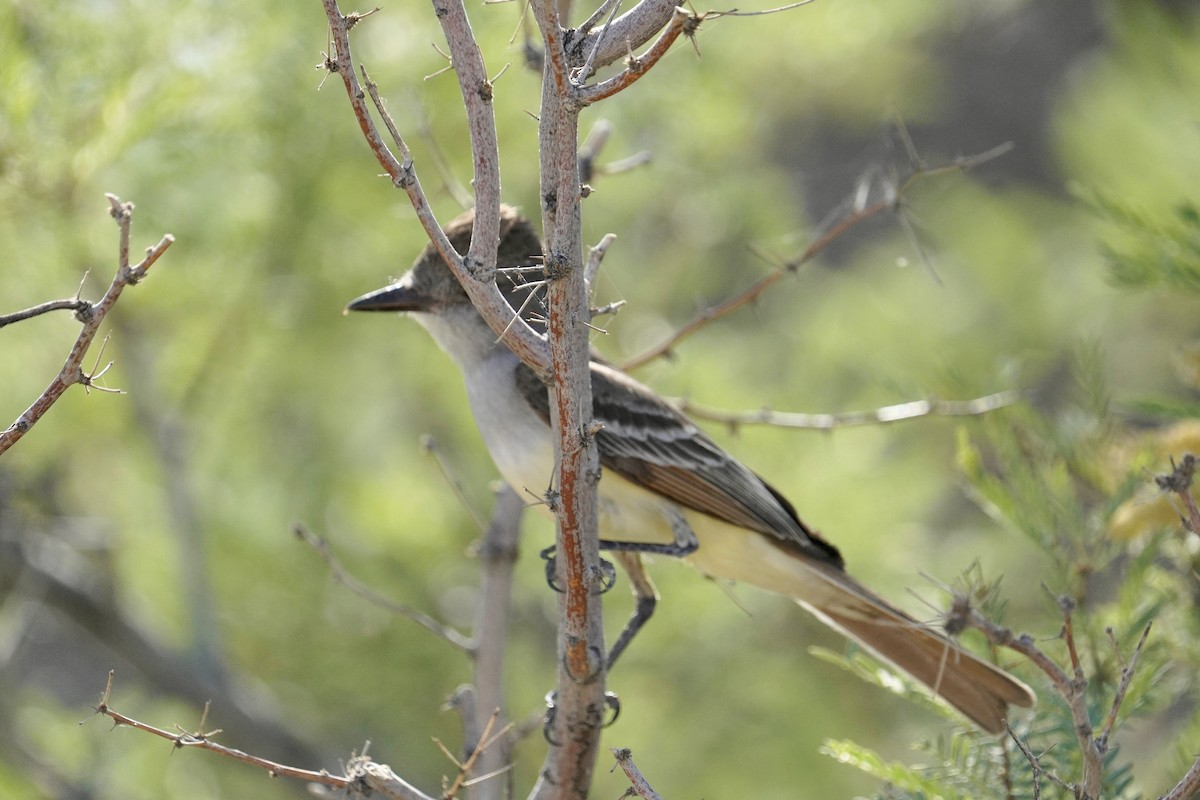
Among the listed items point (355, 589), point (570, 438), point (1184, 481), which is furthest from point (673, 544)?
point (1184, 481)

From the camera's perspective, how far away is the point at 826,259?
10133 mm

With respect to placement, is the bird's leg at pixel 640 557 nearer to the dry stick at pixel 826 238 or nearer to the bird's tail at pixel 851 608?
the bird's tail at pixel 851 608

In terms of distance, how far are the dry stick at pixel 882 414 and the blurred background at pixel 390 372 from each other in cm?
22

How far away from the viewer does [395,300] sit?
12.4ft

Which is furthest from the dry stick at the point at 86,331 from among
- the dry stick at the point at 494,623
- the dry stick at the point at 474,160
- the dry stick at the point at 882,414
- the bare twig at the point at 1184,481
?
the dry stick at the point at 882,414

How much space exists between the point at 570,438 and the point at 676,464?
1529 millimetres

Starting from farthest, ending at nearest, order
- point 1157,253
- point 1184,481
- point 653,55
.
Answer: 1. point 1157,253
2. point 1184,481
3. point 653,55

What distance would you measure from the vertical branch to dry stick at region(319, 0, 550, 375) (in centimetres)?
8

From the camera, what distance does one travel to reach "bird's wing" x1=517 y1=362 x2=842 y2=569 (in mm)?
3693

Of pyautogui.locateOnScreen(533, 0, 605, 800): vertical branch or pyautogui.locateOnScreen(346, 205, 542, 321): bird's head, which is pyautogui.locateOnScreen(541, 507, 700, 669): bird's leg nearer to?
pyautogui.locateOnScreen(533, 0, 605, 800): vertical branch

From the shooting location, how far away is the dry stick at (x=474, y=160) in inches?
75.9

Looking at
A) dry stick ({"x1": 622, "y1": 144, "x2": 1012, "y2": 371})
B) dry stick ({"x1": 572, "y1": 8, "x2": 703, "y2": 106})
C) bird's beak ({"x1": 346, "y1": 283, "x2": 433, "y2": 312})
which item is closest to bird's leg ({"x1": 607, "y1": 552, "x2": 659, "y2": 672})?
dry stick ({"x1": 622, "y1": 144, "x2": 1012, "y2": 371})

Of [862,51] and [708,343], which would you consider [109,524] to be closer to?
[708,343]

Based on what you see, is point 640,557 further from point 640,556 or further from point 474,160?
→ point 474,160
